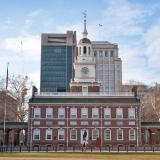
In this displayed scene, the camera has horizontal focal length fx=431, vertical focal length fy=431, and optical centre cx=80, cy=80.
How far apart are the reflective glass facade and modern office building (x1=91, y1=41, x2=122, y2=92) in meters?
14.2

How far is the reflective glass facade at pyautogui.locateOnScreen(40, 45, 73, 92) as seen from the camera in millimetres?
192500

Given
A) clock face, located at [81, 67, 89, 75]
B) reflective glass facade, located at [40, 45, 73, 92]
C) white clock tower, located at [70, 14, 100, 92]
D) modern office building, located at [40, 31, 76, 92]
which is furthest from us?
modern office building, located at [40, 31, 76, 92]

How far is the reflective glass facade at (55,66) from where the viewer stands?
19250 cm

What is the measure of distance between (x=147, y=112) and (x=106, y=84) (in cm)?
9582

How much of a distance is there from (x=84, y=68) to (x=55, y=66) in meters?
114

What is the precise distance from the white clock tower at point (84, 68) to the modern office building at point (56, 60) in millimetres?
108135

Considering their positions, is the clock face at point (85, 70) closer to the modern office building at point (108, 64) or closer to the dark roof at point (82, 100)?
the dark roof at point (82, 100)

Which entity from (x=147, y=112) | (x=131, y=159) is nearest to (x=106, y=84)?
(x=147, y=112)

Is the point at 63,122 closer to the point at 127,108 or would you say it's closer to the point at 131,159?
the point at 127,108

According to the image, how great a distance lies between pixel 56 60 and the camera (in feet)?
640

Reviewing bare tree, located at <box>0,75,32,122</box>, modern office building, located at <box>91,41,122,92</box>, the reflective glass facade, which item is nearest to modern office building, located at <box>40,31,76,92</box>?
the reflective glass facade

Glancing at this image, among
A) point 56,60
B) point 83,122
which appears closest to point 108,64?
point 56,60

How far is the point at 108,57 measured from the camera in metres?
188

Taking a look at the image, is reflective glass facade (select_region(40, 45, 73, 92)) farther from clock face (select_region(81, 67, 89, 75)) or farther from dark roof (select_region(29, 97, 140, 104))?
dark roof (select_region(29, 97, 140, 104))
